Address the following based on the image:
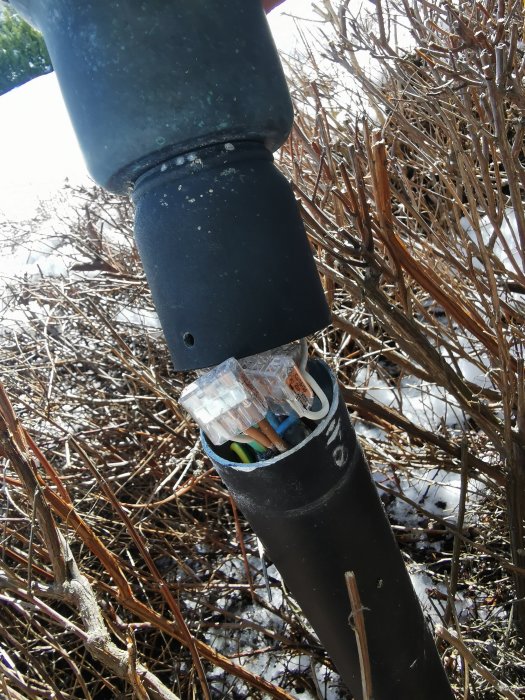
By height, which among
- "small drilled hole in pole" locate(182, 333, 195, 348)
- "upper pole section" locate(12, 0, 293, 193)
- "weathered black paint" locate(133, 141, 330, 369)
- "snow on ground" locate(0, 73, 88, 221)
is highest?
"snow on ground" locate(0, 73, 88, 221)

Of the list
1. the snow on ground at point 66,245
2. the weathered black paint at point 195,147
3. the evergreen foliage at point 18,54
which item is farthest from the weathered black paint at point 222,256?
the evergreen foliage at point 18,54

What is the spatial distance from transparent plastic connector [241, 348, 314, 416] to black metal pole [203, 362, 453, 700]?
0.18ft

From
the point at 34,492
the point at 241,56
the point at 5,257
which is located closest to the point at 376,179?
the point at 241,56

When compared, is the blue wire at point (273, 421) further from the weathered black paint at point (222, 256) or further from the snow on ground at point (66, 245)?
the snow on ground at point (66, 245)

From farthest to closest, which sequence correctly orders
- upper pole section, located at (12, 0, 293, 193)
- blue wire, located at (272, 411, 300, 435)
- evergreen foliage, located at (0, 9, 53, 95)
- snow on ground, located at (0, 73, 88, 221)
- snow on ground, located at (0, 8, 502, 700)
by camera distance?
evergreen foliage, located at (0, 9, 53, 95), snow on ground, located at (0, 73, 88, 221), snow on ground, located at (0, 8, 502, 700), blue wire, located at (272, 411, 300, 435), upper pole section, located at (12, 0, 293, 193)

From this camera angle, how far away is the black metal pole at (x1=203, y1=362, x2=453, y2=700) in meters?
0.80

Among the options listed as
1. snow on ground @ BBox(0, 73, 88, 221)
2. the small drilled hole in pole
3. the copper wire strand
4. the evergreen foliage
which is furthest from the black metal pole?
the evergreen foliage

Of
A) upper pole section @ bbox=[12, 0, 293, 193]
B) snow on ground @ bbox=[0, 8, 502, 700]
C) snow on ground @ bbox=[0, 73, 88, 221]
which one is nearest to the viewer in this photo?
upper pole section @ bbox=[12, 0, 293, 193]

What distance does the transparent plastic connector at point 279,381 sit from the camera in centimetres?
75

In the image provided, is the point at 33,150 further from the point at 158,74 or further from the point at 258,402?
the point at 258,402

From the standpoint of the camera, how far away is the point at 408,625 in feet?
3.32

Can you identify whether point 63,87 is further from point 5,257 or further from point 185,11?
point 5,257

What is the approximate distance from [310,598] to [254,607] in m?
1.51

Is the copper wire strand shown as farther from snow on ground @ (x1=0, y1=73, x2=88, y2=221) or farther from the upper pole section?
snow on ground @ (x1=0, y1=73, x2=88, y2=221)
